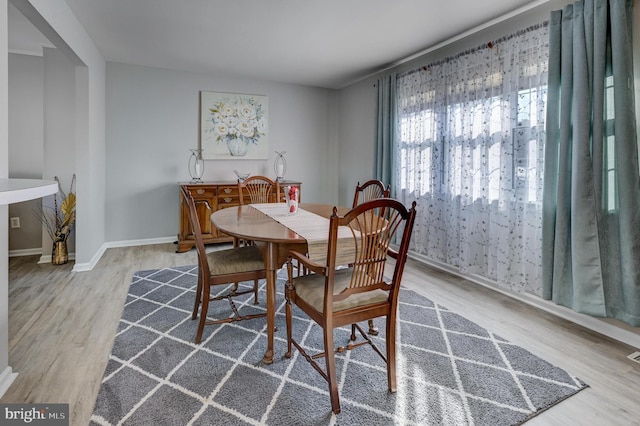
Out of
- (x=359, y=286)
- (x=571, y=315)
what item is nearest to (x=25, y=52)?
(x=359, y=286)

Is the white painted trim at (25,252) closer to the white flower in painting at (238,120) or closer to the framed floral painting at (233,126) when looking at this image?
the framed floral painting at (233,126)

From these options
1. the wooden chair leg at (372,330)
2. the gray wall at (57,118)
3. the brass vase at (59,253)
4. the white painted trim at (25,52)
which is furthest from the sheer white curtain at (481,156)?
the white painted trim at (25,52)

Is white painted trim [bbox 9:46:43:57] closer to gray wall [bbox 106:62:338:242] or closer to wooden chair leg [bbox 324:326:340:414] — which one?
gray wall [bbox 106:62:338:242]

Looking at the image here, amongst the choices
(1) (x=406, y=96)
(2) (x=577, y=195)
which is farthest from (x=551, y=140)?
(1) (x=406, y=96)

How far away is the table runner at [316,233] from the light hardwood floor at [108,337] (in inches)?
44.5

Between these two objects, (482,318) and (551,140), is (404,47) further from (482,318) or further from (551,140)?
(482,318)

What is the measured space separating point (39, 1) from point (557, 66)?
3.59 meters

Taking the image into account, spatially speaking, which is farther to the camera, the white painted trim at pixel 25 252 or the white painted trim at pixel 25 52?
the white painted trim at pixel 25 252

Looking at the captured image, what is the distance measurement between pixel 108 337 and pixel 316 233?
5.08 feet

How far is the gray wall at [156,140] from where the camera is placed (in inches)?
185

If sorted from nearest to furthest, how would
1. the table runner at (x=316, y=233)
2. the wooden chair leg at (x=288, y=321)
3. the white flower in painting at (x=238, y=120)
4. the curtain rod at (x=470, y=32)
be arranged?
the table runner at (x=316, y=233), the wooden chair leg at (x=288, y=321), the curtain rod at (x=470, y=32), the white flower in painting at (x=238, y=120)

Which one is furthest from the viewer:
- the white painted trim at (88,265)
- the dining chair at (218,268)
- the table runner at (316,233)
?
the white painted trim at (88,265)

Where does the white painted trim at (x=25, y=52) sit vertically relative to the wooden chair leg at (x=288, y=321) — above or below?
above

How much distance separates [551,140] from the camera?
2.65 m
